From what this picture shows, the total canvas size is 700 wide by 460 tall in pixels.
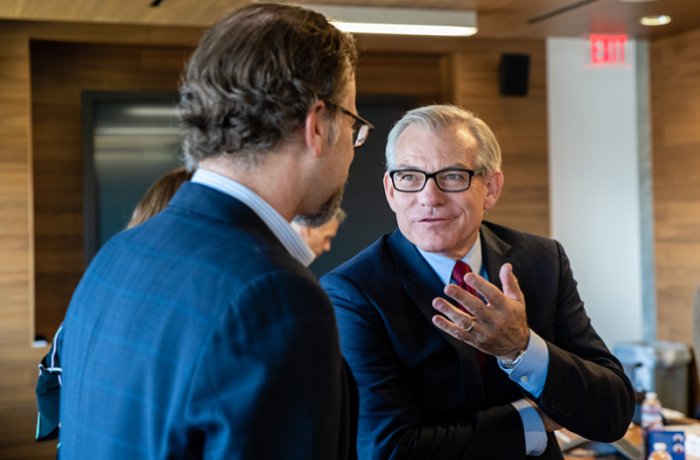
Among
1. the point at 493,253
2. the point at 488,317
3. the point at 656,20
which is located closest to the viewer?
the point at 488,317

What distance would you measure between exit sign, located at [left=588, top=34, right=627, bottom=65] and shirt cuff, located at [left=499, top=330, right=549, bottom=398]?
4.04 metres

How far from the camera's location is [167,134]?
568cm

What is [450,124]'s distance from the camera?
83.4 inches

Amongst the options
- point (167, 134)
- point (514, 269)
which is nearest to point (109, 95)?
point (167, 134)

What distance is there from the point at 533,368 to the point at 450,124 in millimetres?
598

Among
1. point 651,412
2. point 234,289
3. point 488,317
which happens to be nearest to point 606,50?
point 651,412

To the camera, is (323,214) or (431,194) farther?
(431,194)

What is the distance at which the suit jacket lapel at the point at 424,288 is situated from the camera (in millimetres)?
1928

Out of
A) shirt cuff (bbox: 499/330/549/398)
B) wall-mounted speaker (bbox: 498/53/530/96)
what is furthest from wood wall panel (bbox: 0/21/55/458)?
shirt cuff (bbox: 499/330/549/398)

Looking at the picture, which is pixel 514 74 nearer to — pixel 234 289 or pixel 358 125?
pixel 358 125

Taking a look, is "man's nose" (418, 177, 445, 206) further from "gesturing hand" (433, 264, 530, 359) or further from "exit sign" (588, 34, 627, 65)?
"exit sign" (588, 34, 627, 65)

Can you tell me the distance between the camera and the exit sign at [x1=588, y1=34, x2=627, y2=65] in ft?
18.3

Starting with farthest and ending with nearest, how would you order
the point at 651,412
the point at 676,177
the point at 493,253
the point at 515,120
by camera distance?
the point at 515,120 < the point at 676,177 < the point at 651,412 < the point at 493,253

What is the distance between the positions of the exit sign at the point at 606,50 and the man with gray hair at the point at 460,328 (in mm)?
3664
